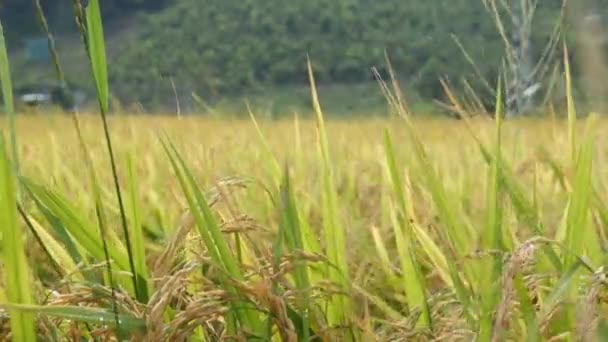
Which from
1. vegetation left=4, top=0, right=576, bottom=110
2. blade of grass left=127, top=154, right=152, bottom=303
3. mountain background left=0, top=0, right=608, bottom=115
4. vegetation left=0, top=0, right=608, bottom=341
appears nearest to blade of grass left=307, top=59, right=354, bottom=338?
vegetation left=0, top=0, right=608, bottom=341

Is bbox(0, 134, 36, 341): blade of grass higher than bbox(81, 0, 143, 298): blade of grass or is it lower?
lower

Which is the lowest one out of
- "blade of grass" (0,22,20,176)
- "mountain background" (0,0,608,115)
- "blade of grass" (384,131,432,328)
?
"blade of grass" (384,131,432,328)

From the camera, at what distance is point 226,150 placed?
7.78 ft

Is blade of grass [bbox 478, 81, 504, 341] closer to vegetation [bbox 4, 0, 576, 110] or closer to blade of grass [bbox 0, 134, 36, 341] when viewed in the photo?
blade of grass [bbox 0, 134, 36, 341]

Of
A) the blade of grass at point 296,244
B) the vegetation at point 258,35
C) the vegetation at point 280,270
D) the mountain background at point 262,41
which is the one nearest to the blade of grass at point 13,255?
the vegetation at point 280,270

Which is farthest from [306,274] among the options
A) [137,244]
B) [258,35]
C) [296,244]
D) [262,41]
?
[258,35]

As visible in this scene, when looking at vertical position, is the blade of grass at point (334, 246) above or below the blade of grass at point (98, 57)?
below

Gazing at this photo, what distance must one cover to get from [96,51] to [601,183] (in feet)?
2.61

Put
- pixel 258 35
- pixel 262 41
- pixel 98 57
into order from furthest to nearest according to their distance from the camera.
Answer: pixel 258 35 → pixel 262 41 → pixel 98 57

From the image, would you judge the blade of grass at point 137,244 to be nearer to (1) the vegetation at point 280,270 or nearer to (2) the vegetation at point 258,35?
(1) the vegetation at point 280,270

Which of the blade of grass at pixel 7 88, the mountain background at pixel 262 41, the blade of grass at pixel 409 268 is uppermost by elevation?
the mountain background at pixel 262 41

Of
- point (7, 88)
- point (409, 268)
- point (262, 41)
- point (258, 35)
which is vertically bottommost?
point (409, 268)

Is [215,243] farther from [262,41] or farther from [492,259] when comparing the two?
[262,41]

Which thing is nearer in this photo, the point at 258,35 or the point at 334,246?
the point at 334,246
